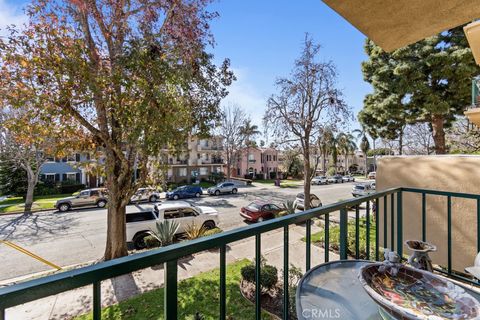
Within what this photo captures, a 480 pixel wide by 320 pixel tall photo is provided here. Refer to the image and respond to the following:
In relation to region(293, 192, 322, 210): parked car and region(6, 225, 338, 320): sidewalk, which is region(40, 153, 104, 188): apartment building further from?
region(6, 225, 338, 320): sidewalk

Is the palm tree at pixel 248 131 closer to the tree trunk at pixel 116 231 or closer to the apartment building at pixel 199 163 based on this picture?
the apartment building at pixel 199 163

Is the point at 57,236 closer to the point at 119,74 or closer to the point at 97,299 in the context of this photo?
the point at 119,74

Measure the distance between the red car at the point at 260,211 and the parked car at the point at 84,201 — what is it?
31.6ft

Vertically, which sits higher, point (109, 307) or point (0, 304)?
point (0, 304)

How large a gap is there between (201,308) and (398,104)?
13.2 meters

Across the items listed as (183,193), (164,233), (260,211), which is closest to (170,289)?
(164,233)

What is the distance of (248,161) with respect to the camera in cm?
3819

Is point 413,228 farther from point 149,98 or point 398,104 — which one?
point 398,104

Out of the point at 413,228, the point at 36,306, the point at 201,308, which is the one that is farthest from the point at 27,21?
the point at 413,228

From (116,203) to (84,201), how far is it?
11240 mm

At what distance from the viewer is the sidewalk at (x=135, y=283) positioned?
522 centimetres

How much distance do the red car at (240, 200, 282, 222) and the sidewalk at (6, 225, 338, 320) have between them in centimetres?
259

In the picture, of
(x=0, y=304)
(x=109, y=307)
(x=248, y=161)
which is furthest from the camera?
(x=248, y=161)

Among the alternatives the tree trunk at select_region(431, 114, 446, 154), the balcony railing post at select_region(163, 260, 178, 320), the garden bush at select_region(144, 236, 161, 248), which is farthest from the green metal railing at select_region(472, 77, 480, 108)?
the garden bush at select_region(144, 236, 161, 248)
